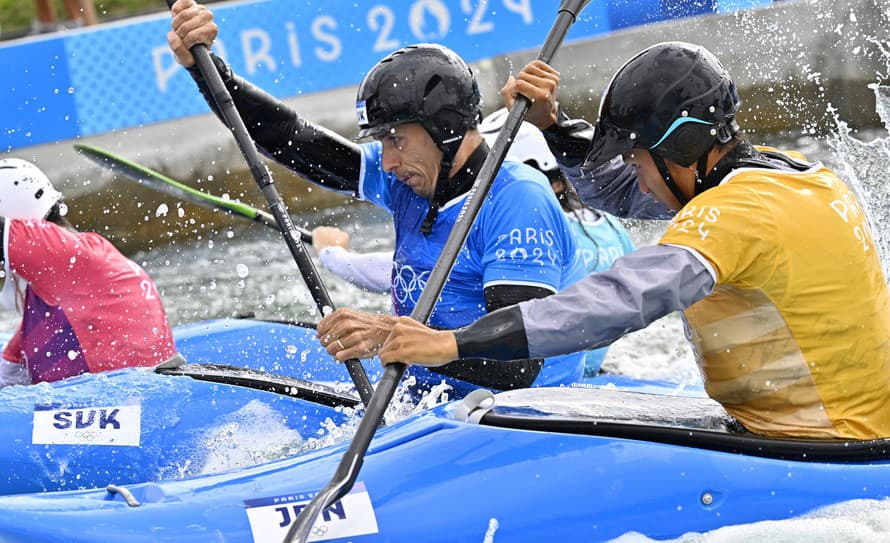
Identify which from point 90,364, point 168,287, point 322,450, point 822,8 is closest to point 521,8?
point 822,8

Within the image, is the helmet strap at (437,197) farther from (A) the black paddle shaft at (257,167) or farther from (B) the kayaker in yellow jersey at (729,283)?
(B) the kayaker in yellow jersey at (729,283)

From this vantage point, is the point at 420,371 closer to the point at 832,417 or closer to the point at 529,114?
the point at 529,114

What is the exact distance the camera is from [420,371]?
420 centimetres

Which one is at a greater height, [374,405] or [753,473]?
[374,405]

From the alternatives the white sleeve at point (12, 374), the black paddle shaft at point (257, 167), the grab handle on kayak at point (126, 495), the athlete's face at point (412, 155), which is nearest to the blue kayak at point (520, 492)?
the grab handle on kayak at point (126, 495)

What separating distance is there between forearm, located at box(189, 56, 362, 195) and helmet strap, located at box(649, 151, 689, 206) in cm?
156

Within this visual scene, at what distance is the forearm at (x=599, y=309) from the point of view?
2.85m

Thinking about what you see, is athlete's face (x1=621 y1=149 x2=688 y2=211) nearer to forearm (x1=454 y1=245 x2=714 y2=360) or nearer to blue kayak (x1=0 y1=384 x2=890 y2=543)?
forearm (x1=454 y1=245 x2=714 y2=360)

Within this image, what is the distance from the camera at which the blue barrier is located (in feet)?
29.2

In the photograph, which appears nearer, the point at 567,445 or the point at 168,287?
the point at 567,445

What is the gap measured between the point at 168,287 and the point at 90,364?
443 centimetres

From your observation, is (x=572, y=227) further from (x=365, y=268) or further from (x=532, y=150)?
(x=365, y=268)

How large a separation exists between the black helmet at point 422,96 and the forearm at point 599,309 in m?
1.21

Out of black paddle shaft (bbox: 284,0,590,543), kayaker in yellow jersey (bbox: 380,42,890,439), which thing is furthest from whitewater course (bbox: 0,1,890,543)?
kayaker in yellow jersey (bbox: 380,42,890,439)
